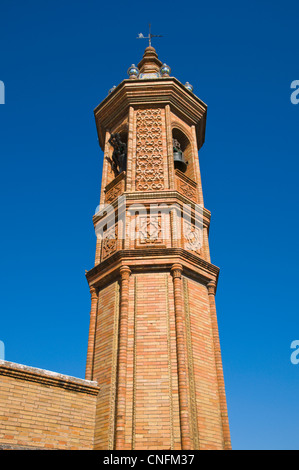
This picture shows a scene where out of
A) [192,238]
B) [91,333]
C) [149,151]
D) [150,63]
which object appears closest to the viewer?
[91,333]

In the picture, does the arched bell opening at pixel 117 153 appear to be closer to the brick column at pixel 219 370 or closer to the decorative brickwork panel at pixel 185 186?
the decorative brickwork panel at pixel 185 186

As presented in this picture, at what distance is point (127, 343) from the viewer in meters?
9.31

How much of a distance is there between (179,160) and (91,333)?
6.02 m

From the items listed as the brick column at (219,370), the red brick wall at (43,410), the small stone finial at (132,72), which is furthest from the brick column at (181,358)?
the small stone finial at (132,72)

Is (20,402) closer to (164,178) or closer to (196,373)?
(196,373)

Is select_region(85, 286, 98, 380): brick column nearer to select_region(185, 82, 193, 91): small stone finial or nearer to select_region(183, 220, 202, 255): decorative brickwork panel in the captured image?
select_region(183, 220, 202, 255): decorative brickwork panel

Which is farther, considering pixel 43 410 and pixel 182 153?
pixel 182 153

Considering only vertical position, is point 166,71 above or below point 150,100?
above

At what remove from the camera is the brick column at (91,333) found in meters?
9.88

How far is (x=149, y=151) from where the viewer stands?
13109mm

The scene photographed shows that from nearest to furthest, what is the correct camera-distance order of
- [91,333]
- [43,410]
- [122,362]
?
[43,410] → [122,362] → [91,333]

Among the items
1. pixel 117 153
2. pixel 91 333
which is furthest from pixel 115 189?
pixel 91 333

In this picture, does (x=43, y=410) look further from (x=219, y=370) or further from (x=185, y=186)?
(x=185, y=186)

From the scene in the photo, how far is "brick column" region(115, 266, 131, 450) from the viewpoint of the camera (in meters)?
8.14
